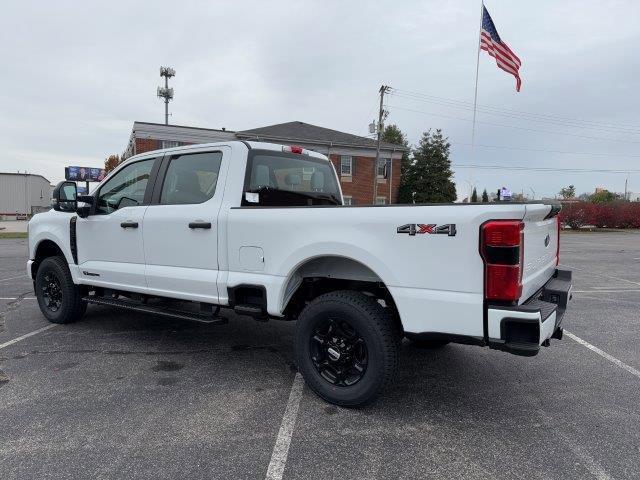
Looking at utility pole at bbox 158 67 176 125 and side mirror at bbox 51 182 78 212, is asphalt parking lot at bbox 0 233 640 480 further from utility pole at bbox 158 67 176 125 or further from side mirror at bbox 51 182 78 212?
utility pole at bbox 158 67 176 125

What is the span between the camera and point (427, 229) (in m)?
2.95

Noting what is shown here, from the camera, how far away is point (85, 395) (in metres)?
3.62

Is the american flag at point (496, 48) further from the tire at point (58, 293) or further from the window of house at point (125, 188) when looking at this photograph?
the tire at point (58, 293)

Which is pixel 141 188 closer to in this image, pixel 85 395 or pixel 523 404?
pixel 85 395

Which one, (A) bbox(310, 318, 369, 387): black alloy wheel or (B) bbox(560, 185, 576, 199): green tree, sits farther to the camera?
(B) bbox(560, 185, 576, 199): green tree

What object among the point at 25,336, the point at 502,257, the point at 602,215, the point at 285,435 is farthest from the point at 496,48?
the point at 602,215

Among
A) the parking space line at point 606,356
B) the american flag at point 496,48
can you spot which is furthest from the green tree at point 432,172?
the parking space line at point 606,356

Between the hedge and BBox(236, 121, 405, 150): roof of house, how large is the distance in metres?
14.9

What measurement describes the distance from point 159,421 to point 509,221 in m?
2.68

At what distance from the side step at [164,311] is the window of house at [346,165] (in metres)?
30.3

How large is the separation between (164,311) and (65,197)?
1897 mm

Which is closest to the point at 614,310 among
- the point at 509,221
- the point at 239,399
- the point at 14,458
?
the point at 509,221

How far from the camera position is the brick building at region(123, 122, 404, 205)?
29938mm

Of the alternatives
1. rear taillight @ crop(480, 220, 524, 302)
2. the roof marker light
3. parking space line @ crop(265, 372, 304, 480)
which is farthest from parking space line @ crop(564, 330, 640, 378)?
the roof marker light
